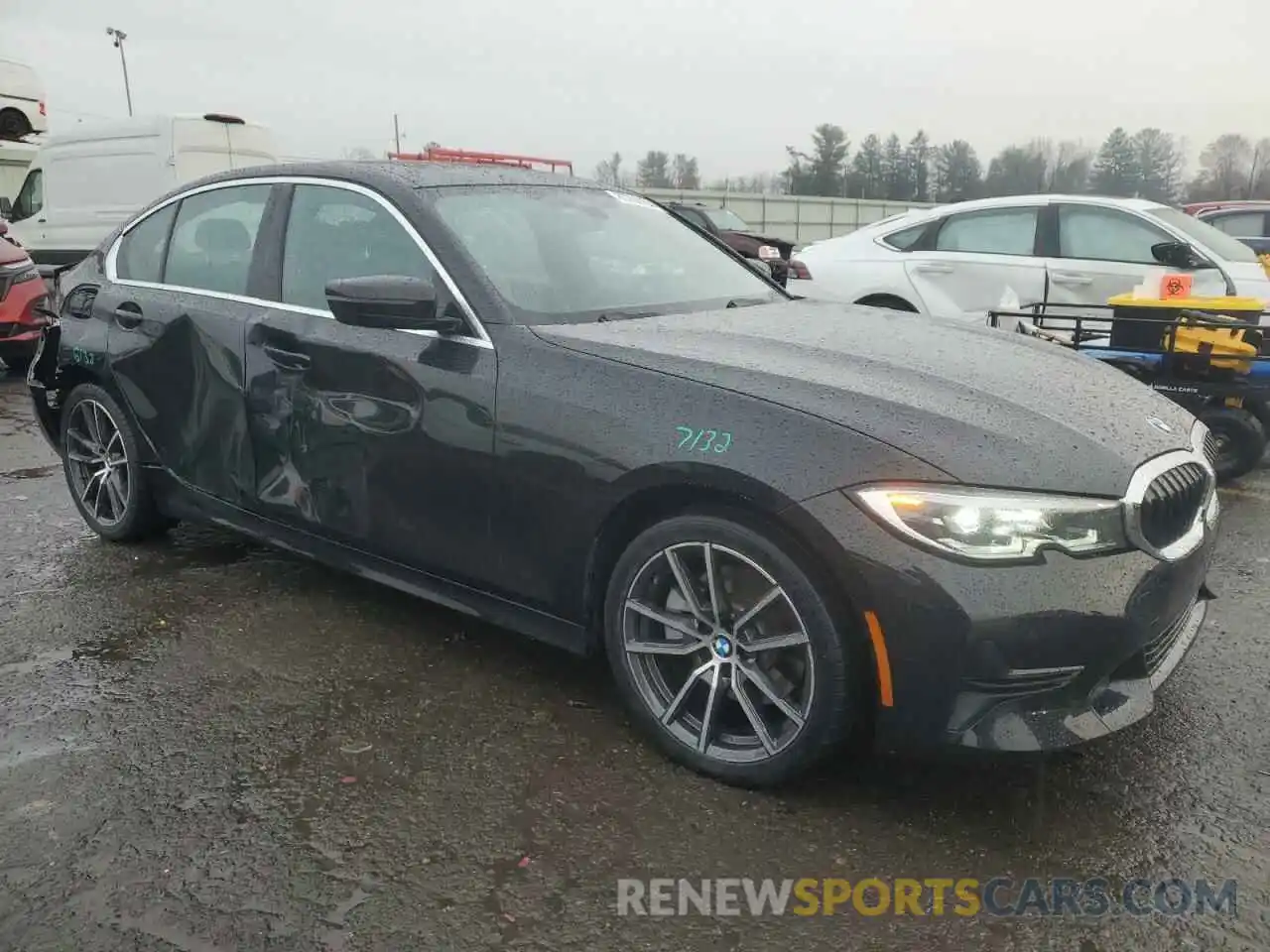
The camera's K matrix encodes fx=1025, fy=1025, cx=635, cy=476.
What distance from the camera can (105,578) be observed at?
170 inches

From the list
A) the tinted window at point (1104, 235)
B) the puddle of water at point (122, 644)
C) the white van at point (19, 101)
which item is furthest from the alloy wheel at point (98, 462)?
the white van at point (19, 101)

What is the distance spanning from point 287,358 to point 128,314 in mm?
1198

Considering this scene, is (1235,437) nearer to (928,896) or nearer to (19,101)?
(928,896)

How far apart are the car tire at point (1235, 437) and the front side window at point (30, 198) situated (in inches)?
578

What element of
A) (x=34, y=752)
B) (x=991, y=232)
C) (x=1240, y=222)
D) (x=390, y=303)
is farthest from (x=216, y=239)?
(x=1240, y=222)

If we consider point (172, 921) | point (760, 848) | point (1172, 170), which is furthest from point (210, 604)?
point (1172, 170)

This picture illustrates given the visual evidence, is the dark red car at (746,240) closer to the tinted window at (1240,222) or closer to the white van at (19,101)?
the tinted window at (1240,222)

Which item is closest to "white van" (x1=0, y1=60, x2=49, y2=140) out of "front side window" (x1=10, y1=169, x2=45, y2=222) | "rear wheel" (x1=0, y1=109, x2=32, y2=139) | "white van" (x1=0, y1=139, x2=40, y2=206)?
"rear wheel" (x1=0, y1=109, x2=32, y2=139)

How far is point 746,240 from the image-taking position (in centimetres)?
1369

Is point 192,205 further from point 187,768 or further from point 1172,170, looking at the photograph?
point 1172,170

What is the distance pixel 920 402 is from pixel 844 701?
752 millimetres

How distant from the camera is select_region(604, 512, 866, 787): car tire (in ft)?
8.16

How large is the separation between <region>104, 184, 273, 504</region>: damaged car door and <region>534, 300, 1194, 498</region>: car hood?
59.0 inches

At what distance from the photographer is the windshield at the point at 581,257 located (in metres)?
3.27
